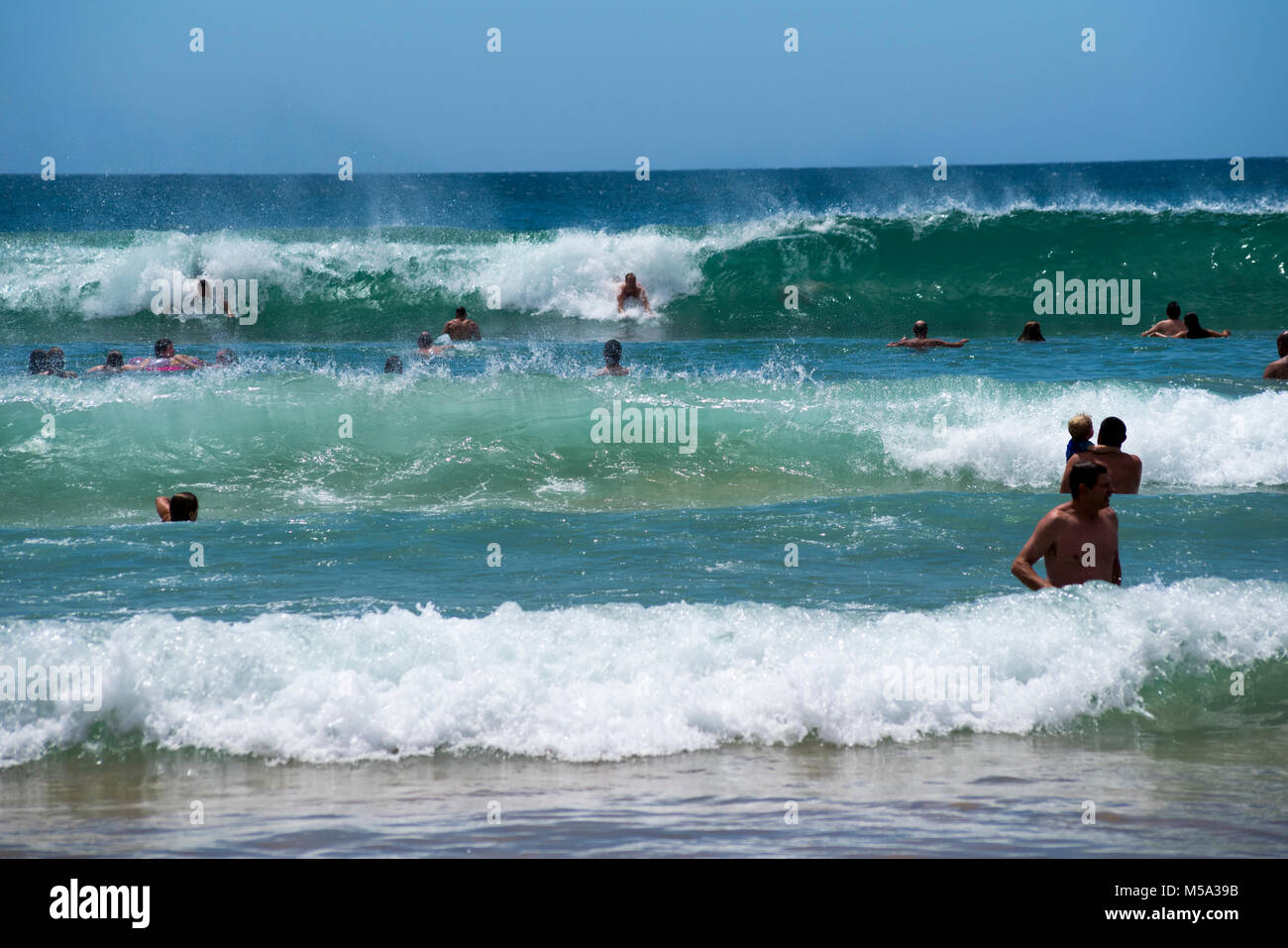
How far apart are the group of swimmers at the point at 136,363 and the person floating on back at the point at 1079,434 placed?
991cm

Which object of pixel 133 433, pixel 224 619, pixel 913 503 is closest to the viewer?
pixel 224 619

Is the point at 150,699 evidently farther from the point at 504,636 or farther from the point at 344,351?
the point at 344,351

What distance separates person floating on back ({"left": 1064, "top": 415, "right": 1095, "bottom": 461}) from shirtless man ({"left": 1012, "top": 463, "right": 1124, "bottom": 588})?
208 cm

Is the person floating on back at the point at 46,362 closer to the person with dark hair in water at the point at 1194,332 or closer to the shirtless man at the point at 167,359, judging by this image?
the shirtless man at the point at 167,359

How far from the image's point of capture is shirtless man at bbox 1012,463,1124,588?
6.61 meters

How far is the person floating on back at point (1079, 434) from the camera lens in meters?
8.68

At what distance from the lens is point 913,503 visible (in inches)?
371

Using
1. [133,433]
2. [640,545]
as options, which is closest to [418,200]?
[133,433]

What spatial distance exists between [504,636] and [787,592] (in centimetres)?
191

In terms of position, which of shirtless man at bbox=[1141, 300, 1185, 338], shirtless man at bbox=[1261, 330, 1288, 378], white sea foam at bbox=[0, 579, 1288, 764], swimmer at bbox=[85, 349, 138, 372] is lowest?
white sea foam at bbox=[0, 579, 1288, 764]

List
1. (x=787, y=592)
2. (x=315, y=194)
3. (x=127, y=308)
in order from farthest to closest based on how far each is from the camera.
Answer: (x=315, y=194) < (x=127, y=308) < (x=787, y=592)

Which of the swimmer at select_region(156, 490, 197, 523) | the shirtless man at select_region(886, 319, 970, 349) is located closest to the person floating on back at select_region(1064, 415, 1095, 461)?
the swimmer at select_region(156, 490, 197, 523)

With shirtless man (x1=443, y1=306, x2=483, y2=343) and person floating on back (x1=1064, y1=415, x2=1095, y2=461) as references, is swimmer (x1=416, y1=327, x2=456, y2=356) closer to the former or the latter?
shirtless man (x1=443, y1=306, x2=483, y2=343)

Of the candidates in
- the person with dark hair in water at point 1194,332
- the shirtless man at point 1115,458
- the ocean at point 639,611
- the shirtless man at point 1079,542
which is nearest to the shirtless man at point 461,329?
the ocean at point 639,611
